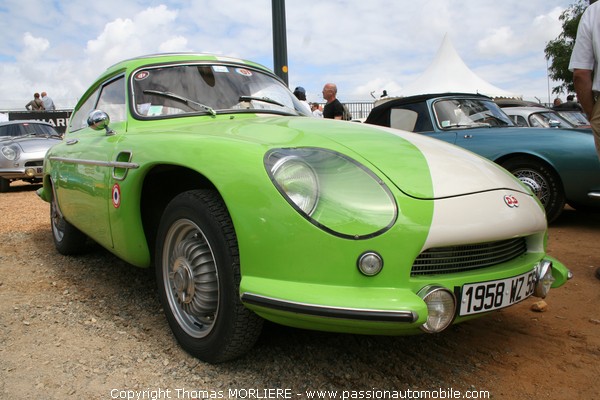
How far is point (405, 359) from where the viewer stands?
219 cm

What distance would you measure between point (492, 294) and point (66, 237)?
3.34 metres

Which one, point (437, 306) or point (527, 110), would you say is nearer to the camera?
point (437, 306)

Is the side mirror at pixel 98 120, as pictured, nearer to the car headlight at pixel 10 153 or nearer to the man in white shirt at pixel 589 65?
the man in white shirt at pixel 589 65

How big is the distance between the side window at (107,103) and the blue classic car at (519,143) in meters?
3.50

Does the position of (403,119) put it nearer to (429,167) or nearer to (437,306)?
(429,167)

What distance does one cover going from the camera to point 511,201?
2.05m

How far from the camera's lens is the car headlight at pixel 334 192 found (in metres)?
1.72

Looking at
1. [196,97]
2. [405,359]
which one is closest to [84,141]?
[196,97]

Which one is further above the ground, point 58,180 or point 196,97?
point 196,97

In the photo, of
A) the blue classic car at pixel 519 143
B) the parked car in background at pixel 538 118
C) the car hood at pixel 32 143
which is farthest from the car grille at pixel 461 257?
the car hood at pixel 32 143

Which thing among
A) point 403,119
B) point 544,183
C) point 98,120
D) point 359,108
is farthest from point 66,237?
point 359,108

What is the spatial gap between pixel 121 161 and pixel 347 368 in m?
1.53

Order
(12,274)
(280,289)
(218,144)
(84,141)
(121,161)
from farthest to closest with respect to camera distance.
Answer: (12,274), (84,141), (121,161), (218,144), (280,289)

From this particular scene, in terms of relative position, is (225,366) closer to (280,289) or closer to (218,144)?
(280,289)
